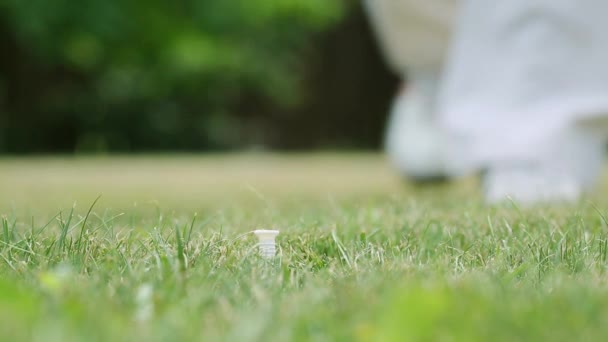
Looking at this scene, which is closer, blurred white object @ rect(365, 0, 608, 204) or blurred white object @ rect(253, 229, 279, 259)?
blurred white object @ rect(253, 229, 279, 259)

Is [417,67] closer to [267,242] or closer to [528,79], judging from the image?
[528,79]

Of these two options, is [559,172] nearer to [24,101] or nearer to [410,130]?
[410,130]

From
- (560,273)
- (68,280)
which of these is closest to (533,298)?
(560,273)

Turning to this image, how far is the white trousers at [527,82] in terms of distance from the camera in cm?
206

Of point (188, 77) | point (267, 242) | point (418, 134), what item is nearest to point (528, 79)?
point (418, 134)

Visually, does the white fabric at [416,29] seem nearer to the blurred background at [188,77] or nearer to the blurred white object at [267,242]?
the blurred white object at [267,242]

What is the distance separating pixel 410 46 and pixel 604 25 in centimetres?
94

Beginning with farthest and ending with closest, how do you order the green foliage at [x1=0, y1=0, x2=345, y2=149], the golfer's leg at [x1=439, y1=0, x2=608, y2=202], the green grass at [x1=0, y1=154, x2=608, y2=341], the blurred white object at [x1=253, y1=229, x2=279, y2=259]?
the green foliage at [x1=0, y1=0, x2=345, y2=149] → the golfer's leg at [x1=439, y1=0, x2=608, y2=202] → the blurred white object at [x1=253, y1=229, x2=279, y2=259] → the green grass at [x1=0, y1=154, x2=608, y2=341]

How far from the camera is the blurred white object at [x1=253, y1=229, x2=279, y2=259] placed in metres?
0.93

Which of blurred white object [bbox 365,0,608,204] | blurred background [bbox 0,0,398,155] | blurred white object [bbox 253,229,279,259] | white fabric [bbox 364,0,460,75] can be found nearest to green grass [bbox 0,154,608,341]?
blurred white object [bbox 253,229,279,259]

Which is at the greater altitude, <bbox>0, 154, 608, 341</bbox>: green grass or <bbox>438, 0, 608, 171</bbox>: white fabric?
<bbox>438, 0, 608, 171</bbox>: white fabric

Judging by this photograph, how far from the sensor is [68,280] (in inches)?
27.3

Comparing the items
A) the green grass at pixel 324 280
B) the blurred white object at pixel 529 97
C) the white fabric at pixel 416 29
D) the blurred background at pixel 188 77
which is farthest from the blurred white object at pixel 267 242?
the blurred background at pixel 188 77

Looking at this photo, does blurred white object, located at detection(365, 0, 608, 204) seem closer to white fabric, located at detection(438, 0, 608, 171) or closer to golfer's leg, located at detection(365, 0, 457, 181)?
white fabric, located at detection(438, 0, 608, 171)
